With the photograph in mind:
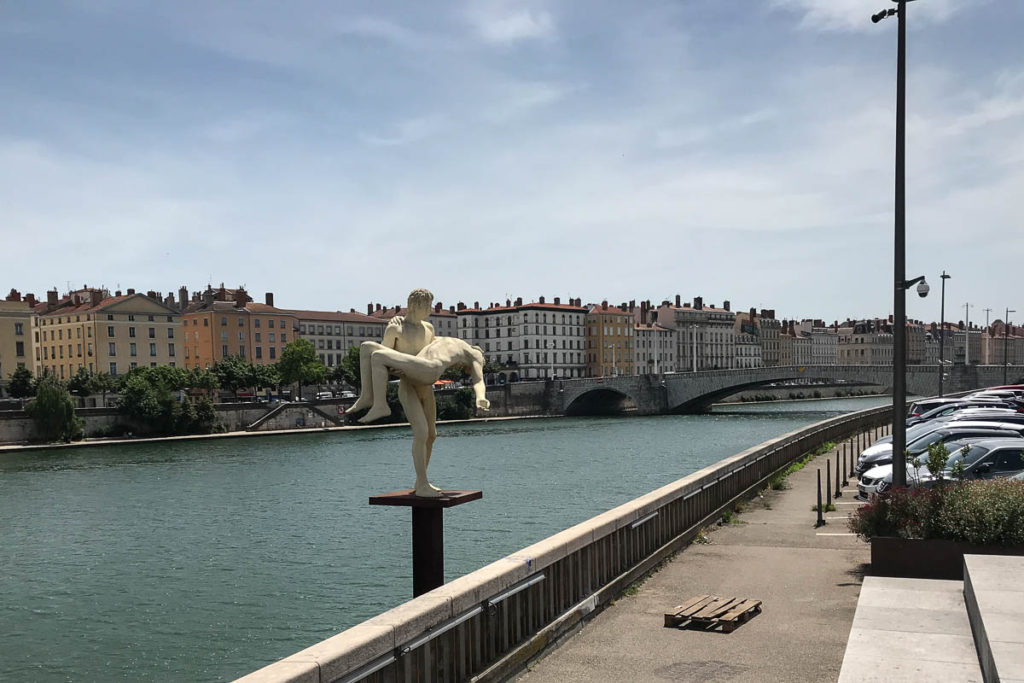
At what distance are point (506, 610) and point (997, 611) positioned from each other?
3.95 metres

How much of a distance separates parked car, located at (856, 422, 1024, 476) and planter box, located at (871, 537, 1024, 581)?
35.2ft

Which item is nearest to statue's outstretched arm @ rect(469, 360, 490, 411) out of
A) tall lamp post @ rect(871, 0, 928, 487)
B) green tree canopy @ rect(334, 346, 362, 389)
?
tall lamp post @ rect(871, 0, 928, 487)

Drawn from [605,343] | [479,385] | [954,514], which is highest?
[605,343]

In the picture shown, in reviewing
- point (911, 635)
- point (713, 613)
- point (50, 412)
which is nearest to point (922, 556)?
point (911, 635)

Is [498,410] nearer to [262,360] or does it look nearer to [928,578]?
[262,360]

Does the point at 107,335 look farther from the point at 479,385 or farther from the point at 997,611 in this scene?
the point at 997,611

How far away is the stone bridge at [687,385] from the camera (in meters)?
98.5

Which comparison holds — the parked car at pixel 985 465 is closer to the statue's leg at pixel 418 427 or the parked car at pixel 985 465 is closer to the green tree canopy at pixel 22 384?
the statue's leg at pixel 418 427

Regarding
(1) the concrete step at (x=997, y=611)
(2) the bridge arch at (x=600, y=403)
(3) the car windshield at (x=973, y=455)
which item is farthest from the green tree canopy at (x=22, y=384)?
(1) the concrete step at (x=997, y=611)

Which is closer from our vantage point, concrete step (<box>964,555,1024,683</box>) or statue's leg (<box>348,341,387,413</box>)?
concrete step (<box>964,555,1024,683</box>)

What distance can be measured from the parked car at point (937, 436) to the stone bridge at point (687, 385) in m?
74.0

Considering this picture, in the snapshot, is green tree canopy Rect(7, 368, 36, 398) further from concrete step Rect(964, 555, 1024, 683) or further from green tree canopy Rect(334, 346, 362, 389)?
concrete step Rect(964, 555, 1024, 683)

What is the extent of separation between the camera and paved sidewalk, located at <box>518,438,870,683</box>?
822 cm

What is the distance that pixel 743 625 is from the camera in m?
9.56
